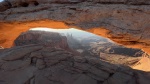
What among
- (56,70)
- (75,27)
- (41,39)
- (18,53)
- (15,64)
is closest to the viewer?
(56,70)

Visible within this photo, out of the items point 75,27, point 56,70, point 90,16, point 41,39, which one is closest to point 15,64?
point 56,70

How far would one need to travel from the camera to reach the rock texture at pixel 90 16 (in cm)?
865

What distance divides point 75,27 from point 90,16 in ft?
2.79

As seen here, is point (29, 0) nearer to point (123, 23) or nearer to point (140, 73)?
point (123, 23)

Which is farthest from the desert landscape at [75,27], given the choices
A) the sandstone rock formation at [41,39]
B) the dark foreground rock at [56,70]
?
the sandstone rock formation at [41,39]

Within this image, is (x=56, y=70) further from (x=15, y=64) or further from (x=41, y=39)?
(x=41, y=39)

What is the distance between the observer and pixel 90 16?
9211 mm

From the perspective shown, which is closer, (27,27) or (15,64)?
(15,64)

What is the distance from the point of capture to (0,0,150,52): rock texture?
8.65 meters

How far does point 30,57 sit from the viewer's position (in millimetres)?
8266

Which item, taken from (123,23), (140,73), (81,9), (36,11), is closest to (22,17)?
(36,11)

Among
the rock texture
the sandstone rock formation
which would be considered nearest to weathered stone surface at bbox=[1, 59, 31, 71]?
the rock texture

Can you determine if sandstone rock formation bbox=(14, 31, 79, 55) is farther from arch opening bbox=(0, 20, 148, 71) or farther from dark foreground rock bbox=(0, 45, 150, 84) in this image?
dark foreground rock bbox=(0, 45, 150, 84)

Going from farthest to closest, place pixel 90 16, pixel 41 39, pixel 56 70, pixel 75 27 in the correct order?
pixel 41 39 → pixel 75 27 → pixel 90 16 → pixel 56 70
